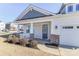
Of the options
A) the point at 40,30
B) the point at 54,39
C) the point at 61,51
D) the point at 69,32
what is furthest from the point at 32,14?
the point at 61,51

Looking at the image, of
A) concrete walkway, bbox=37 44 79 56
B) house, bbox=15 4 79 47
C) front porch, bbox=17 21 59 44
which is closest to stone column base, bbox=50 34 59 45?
house, bbox=15 4 79 47

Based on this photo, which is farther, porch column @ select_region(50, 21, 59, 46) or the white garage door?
porch column @ select_region(50, 21, 59, 46)

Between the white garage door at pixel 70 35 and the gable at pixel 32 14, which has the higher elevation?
the gable at pixel 32 14

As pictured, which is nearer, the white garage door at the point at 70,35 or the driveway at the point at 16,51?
the driveway at the point at 16,51

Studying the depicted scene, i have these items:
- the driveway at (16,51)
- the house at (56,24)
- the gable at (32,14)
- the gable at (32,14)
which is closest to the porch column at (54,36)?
the house at (56,24)

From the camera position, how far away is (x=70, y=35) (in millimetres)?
11711

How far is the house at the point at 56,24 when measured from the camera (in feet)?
38.2

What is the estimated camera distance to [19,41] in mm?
11477

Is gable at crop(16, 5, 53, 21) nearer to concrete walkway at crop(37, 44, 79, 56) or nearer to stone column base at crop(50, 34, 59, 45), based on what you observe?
stone column base at crop(50, 34, 59, 45)

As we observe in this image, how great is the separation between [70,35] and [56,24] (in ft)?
4.49

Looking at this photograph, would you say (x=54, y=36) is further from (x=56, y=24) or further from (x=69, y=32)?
(x=69, y=32)

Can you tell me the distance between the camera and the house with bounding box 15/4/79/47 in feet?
38.2

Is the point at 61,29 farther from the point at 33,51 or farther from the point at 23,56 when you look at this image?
the point at 23,56

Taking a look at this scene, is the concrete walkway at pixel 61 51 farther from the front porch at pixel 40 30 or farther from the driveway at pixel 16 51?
the front porch at pixel 40 30
